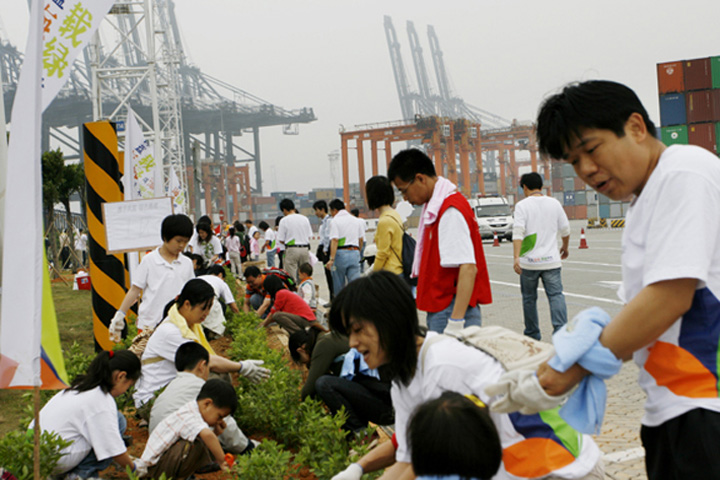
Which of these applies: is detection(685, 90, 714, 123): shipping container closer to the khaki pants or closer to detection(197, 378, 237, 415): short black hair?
detection(197, 378, 237, 415): short black hair

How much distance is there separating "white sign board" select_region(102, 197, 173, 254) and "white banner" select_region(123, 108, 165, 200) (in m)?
2.09

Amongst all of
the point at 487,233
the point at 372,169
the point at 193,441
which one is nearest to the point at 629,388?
the point at 193,441

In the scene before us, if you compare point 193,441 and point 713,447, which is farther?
point 193,441

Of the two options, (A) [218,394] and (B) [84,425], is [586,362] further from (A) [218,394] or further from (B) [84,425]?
(B) [84,425]

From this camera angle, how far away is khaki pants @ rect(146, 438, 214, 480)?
3.94m

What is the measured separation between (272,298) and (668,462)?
768cm

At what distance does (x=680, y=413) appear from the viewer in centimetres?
170

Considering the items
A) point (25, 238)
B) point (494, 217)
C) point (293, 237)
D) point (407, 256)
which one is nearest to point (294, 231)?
point (293, 237)

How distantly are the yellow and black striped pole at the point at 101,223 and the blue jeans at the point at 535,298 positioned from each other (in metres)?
4.12

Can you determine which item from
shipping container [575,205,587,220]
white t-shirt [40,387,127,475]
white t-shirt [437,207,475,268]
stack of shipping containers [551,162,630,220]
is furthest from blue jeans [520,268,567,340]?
shipping container [575,205,587,220]

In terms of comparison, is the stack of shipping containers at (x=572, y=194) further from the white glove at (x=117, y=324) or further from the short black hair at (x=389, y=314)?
the short black hair at (x=389, y=314)

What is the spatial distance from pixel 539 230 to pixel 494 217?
23476mm

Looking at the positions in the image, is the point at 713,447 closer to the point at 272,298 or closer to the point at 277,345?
the point at 277,345

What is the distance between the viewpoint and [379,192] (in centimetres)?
605
